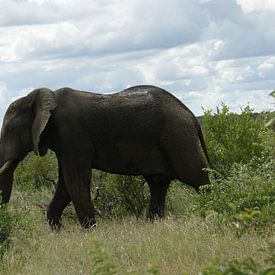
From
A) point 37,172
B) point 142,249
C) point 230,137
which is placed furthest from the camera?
point 37,172

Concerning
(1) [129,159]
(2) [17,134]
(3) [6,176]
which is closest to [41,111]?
(2) [17,134]

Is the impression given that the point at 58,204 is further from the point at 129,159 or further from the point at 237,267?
the point at 237,267

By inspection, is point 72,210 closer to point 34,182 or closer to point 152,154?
point 152,154

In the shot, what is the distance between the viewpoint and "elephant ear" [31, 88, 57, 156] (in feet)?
36.6

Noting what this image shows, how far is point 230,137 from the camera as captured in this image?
13.3 meters

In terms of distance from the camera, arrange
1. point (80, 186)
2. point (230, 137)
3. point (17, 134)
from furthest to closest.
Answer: point (230, 137) < point (17, 134) < point (80, 186)

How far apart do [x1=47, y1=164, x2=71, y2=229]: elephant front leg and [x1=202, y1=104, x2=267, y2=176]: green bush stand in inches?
103

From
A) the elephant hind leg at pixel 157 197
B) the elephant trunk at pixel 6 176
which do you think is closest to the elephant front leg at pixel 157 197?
the elephant hind leg at pixel 157 197

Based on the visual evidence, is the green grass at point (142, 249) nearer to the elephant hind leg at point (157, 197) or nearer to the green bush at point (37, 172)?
the elephant hind leg at point (157, 197)

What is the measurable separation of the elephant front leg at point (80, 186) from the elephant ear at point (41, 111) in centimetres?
54

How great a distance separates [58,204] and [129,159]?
1.43 m

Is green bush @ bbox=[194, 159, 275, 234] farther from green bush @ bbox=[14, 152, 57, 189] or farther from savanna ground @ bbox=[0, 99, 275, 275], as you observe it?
green bush @ bbox=[14, 152, 57, 189]

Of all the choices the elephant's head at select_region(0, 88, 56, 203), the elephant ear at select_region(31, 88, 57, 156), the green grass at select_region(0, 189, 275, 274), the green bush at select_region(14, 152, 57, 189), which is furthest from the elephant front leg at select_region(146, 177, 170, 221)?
the green bush at select_region(14, 152, 57, 189)

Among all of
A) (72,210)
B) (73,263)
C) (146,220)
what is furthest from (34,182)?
(73,263)
